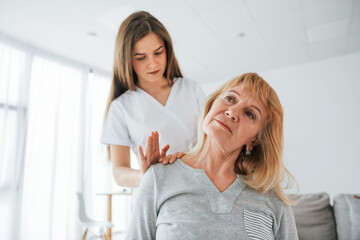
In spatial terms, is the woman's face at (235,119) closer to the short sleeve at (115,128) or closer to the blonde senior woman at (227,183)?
the blonde senior woman at (227,183)

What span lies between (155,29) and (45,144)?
11.9 feet

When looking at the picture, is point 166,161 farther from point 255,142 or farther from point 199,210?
point 255,142

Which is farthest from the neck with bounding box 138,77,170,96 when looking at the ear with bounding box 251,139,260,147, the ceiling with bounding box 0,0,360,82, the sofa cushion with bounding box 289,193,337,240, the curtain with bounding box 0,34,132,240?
the curtain with bounding box 0,34,132,240

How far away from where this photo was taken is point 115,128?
131 centimetres

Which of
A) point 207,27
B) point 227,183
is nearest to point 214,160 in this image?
point 227,183

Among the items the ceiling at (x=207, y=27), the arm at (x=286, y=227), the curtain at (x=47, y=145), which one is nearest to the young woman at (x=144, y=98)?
the arm at (x=286, y=227)

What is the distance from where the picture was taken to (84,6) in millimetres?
3135

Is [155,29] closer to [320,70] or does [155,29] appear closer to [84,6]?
[84,6]

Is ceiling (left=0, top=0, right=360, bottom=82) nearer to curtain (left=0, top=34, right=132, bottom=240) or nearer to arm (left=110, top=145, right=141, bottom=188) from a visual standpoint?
curtain (left=0, top=34, right=132, bottom=240)

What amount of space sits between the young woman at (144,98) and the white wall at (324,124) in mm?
4393

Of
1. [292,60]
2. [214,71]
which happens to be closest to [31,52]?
[214,71]

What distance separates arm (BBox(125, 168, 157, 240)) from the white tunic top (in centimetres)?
33

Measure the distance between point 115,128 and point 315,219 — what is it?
177 centimetres

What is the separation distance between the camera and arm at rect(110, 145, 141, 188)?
45.1 inches
